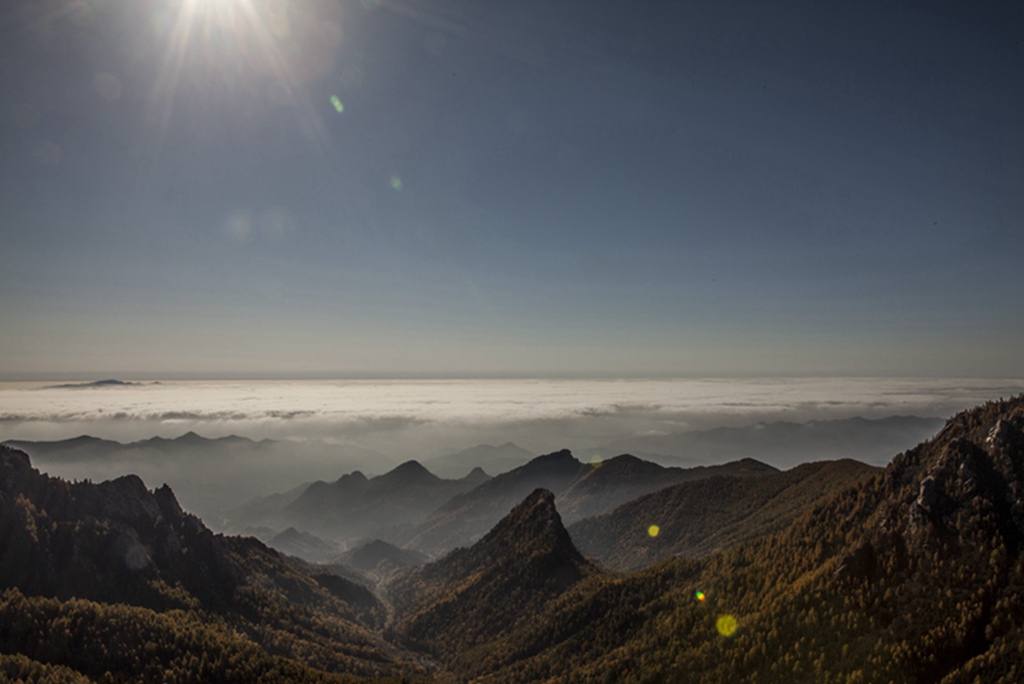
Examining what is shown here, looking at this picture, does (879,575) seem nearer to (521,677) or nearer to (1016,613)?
(1016,613)

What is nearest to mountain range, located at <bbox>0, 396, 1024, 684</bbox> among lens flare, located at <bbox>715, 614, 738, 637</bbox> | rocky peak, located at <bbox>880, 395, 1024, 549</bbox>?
rocky peak, located at <bbox>880, 395, 1024, 549</bbox>

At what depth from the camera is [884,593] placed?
11994 centimetres

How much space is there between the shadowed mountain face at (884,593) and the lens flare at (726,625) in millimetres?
462

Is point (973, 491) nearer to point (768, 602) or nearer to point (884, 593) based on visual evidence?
point (884, 593)

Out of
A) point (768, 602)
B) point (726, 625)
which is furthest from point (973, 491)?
point (726, 625)

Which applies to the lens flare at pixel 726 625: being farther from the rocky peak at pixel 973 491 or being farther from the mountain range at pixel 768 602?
the rocky peak at pixel 973 491

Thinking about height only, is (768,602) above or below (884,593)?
below

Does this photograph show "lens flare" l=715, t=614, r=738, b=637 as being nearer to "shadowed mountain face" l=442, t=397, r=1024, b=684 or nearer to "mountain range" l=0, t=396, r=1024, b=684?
"shadowed mountain face" l=442, t=397, r=1024, b=684

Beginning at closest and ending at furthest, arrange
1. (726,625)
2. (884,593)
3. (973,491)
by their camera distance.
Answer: (884,593) → (973,491) → (726,625)

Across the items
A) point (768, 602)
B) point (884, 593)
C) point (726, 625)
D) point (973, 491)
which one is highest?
point (973, 491)

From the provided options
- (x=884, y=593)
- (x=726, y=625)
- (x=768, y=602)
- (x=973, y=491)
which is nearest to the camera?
(x=884, y=593)

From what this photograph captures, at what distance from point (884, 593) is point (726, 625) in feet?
144

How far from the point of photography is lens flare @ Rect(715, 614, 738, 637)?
139000 mm

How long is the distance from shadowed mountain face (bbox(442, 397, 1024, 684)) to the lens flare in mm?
462
